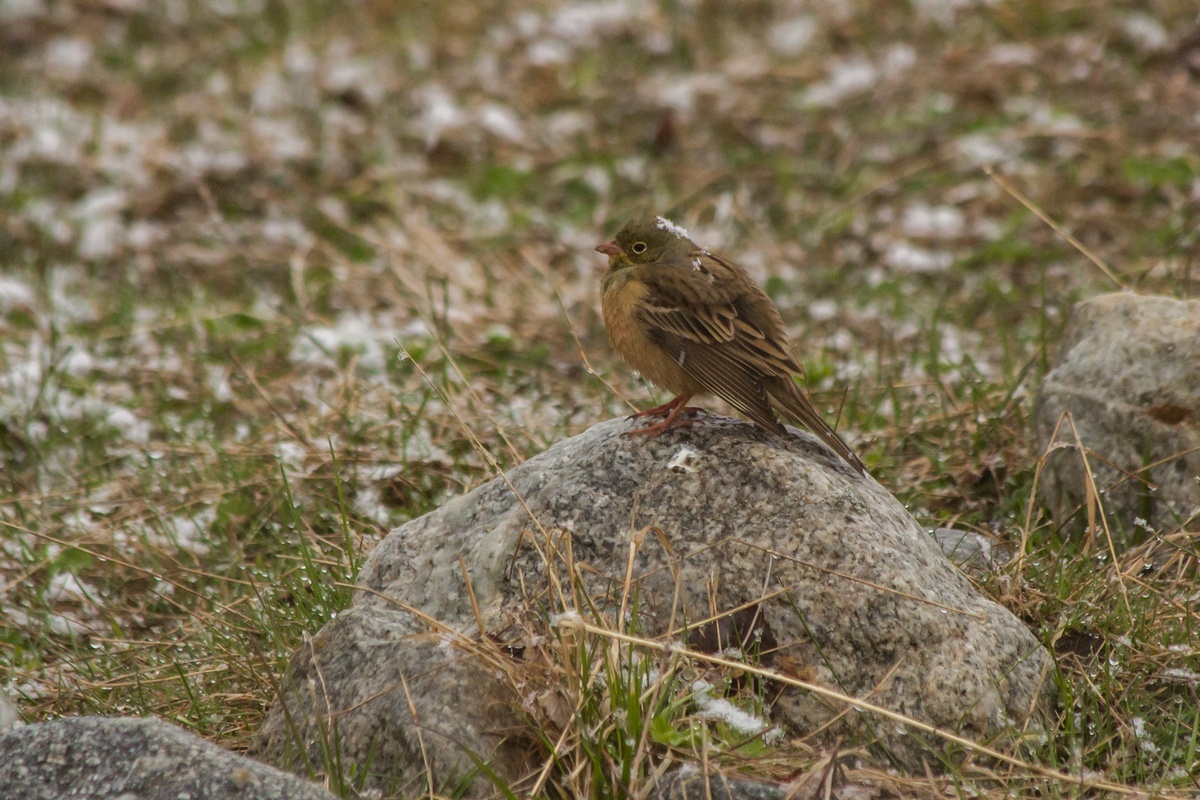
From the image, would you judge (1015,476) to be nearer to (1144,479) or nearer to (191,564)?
(1144,479)

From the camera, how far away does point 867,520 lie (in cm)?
379

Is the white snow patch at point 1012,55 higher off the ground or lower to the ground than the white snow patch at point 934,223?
higher

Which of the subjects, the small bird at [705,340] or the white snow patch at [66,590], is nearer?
the small bird at [705,340]

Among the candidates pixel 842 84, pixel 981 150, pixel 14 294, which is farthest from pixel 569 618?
pixel 842 84

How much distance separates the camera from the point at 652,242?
4688 millimetres

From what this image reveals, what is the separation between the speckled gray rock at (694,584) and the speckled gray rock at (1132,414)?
3.46 feet

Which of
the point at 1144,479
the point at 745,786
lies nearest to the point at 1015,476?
the point at 1144,479

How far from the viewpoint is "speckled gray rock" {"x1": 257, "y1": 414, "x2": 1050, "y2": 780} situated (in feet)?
11.3

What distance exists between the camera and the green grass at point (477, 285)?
13.4 ft

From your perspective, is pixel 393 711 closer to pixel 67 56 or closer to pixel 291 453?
pixel 291 453

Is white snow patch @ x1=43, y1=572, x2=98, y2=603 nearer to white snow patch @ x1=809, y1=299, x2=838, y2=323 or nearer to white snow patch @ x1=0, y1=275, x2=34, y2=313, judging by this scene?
white snow patch @ x1=0, y1=275, x2=34, y2=313

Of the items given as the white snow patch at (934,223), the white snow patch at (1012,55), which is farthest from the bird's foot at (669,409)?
the white snow patch at (1012,55)

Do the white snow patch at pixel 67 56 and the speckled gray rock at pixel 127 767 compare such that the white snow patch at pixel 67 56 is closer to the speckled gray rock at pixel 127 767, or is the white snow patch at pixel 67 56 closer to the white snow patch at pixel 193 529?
the white snow patch at pixel 193 529

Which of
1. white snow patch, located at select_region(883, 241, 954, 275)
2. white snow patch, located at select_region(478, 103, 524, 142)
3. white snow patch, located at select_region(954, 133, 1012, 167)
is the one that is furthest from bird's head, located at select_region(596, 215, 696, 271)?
white snow patch, located at select_region(478, 103, 524, 142)
